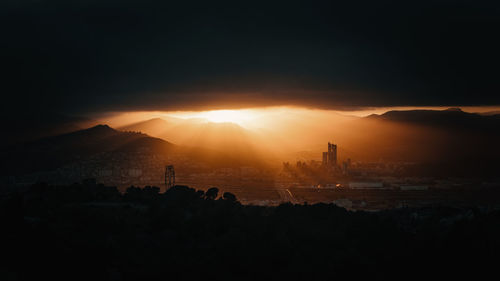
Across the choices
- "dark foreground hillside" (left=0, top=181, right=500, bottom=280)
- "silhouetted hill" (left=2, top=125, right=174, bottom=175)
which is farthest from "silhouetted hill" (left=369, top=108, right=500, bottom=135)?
"dark foreground hillside" (left=0, top=181, right=500, bottom=280)

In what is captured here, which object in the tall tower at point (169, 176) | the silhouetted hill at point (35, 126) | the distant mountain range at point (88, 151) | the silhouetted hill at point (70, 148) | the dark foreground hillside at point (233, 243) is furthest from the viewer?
the silhouetted hill at point (35, 126)

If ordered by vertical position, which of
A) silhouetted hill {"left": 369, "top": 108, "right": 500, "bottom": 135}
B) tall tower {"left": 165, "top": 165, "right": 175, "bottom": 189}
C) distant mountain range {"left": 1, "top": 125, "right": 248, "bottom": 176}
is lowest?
tall tower {"left": 165, "top": 165, "right": 175, "bottom": 189}

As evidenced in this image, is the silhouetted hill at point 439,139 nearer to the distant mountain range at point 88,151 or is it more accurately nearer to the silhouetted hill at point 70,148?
the distant mountain range at point 88,151

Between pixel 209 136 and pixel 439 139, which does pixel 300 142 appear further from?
pixel 439 139

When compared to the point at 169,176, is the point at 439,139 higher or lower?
higher

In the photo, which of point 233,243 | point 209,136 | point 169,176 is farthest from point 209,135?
point 233,243

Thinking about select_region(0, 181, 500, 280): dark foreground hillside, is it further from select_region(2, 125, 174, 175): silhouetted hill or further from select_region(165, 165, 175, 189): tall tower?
select_region(2, 125, 174, 175): silhouetted hill

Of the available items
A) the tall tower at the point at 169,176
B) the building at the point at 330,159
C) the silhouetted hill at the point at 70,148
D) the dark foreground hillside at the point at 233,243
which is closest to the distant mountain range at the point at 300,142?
the silhouetted hill at the point at 70,148

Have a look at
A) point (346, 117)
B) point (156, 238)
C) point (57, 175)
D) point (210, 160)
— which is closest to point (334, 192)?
point (210, 160)
